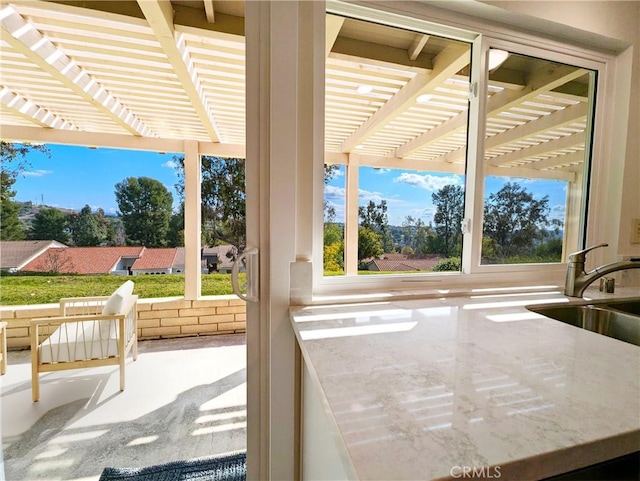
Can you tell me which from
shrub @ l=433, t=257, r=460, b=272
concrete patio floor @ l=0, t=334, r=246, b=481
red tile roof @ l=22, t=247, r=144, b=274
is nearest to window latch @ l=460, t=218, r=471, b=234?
shrub @ l=433, t=257, r=460, b=272

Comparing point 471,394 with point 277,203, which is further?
point 277,203

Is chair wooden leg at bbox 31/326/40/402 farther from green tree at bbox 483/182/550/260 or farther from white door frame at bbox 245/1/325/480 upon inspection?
green tree at bbox 483/182/550/260

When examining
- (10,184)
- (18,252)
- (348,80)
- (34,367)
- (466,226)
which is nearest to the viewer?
(348,80)

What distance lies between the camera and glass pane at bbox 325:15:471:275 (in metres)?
1.03

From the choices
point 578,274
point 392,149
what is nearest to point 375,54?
point 392,149

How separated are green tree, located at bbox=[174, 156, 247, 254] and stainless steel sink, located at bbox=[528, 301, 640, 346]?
4.21 feet

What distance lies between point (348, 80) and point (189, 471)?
186cm

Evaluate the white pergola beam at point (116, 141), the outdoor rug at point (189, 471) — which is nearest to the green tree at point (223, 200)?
the white pergola beam at point (116, 141)

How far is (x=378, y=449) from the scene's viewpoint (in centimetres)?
31

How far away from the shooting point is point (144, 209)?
2.40m

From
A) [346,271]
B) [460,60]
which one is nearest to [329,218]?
[346,271]

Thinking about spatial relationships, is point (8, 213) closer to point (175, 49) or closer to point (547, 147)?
point (175, 49)

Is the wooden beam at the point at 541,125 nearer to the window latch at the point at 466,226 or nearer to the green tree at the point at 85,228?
the window latch at the point at 466,226

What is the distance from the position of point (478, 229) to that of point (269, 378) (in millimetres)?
1029
